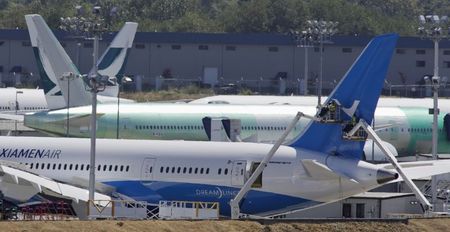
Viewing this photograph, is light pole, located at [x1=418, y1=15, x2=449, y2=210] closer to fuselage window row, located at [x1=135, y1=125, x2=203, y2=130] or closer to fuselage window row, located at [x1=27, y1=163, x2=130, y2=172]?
fuselage window row, located at [x1=27, y1=163, x2=130, y2=172]

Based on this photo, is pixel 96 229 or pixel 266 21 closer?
pixel 96 229

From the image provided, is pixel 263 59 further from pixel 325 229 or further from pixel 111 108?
pixel 325 229

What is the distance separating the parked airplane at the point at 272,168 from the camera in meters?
54.5

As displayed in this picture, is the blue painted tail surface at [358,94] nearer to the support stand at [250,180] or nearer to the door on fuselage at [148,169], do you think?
the support stand at [250,180]

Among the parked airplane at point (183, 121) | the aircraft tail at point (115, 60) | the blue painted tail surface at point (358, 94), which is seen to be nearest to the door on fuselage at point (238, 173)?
the blue painted tail surface at point (358, 94)

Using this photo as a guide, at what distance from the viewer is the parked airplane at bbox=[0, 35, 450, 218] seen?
54500 mm

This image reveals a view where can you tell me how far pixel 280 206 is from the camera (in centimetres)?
5544

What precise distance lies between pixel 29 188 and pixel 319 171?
1084 cm

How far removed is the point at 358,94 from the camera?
5491 cm

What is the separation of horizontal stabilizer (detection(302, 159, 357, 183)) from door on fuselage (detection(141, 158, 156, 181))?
6286 mm

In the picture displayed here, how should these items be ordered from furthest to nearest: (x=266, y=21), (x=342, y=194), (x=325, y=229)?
1. (x=266, y=21)
2. (x=342, y=194)
3. (x=325, y=229)

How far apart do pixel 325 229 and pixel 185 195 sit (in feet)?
24.5

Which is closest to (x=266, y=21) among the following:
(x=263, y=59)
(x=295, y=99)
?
(x=263, y=59)

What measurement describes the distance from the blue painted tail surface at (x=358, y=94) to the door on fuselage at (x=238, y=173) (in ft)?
9.76
